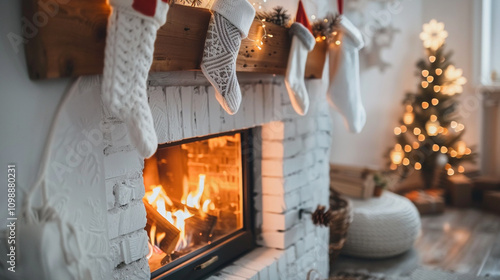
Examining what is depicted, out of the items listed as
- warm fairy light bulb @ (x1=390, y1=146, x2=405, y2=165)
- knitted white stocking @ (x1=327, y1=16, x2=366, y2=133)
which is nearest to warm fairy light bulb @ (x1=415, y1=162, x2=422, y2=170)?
warm fairy light bulb @ (x1=390, y1=146, x2=405, y2=165)

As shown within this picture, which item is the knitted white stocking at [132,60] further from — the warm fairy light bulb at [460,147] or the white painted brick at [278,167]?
the warm fairy light bulb at [460,147]

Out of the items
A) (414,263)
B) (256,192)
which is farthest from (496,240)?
(256,192)

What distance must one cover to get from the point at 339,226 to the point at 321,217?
16.5 inches

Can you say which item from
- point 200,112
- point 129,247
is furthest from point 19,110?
point 200,112

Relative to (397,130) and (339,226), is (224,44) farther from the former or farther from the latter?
(397,130)

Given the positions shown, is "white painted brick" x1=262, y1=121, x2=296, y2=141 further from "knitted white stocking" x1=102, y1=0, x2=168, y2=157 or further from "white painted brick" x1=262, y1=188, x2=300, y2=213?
"knitted white stocking" x1=102, y1=0, x2=168, y2=157

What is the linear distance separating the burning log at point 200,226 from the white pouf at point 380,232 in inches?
45.6

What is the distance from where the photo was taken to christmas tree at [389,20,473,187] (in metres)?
3.61

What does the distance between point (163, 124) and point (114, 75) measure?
1.06 feet

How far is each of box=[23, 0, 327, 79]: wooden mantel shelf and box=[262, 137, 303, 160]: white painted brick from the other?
68 cm

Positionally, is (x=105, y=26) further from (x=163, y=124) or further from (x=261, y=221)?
(x=261, y=221)

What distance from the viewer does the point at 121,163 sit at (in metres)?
1.09

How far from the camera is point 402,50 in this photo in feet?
12.6

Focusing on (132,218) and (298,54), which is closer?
(132,218)
